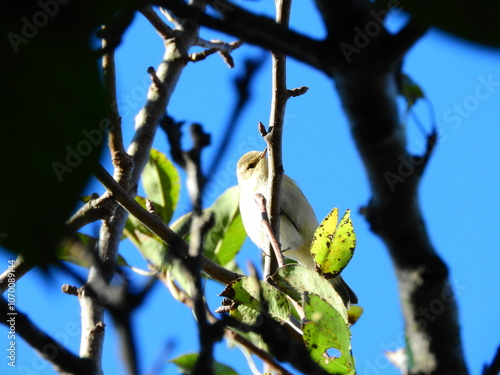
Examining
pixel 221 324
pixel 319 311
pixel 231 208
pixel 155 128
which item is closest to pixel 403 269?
pixel 221 324

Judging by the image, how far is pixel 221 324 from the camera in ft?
2.81

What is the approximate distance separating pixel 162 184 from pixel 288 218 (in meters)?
1.82

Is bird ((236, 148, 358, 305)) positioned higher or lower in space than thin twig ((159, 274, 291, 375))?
higher

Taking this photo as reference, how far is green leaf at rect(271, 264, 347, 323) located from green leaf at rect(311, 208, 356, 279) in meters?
0.35

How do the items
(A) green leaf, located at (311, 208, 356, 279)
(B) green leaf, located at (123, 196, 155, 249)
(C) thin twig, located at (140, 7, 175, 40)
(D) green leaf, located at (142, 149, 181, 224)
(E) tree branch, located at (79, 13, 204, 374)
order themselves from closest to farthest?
(A) green leaf, located at (311, 208, 356, 279) < (E) tree branch, located at (79, 13, 204, 374) < (B) green leaf, located at (123, 196, 155, 249) < (D) green leaf, located at (142, 149, 181, 224) < (C) thin twig, located at (140, 7, 175, 40)

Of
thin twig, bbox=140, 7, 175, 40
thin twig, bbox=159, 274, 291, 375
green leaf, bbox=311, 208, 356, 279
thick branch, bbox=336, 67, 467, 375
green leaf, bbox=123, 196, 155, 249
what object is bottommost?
thick branch, bbox=336, 67, 467, 375

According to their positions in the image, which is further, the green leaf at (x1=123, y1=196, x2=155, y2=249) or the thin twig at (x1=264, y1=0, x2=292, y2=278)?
the green leaf at (x1=123, y1=196, x2=155, y2=249)

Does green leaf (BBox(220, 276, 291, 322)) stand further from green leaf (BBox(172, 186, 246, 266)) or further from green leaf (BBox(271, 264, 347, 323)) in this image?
→ green leaf (BBox(172, 186, 246, 266))

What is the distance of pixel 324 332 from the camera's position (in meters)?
1.91

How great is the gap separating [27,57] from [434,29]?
A: 1.41ft

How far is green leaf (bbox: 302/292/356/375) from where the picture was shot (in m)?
1.89

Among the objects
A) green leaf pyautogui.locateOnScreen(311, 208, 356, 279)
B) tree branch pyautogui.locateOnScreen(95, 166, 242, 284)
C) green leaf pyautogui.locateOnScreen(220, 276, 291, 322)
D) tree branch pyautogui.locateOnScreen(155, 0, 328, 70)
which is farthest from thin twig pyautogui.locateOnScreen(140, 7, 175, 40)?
tree branch pyautogui.locateOnScreen(155, 0, 328, 70)

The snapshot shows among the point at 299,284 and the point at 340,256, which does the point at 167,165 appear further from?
the point at 299,284

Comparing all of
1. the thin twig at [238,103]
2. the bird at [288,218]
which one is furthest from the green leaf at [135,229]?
the thin twig at [238,103]
